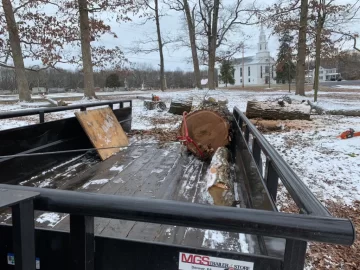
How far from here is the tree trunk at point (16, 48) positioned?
1269 cm

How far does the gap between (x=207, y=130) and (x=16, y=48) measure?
13.3 metres

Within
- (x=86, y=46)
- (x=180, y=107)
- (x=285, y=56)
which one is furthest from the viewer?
(x=285, y=56)

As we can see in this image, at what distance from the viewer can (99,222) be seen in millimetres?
2150

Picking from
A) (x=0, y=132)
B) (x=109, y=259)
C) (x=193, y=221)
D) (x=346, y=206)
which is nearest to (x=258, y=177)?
(x=109, y=259)

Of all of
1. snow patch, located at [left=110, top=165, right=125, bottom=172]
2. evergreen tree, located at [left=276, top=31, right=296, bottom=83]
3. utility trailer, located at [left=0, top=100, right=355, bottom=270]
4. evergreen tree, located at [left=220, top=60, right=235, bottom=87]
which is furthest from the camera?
evergreen tree, located at [left=220, top=60, right=235, bottom=87]

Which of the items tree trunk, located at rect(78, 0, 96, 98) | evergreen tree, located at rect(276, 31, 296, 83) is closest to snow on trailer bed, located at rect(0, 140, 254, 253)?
tree trunk, located at rect(78, 0, 96, 98)

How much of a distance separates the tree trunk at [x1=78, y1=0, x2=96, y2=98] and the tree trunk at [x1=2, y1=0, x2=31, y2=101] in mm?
2883

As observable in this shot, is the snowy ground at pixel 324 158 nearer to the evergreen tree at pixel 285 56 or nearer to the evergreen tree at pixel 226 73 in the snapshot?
the evergreen tree at pixel 285 56

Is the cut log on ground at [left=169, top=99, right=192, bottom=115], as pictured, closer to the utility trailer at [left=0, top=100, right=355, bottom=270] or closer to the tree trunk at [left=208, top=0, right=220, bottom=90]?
the utility trailer at [left=0, top=100, right=355, bottom=270]

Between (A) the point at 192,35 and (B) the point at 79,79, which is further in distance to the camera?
(B) the point at 79,79

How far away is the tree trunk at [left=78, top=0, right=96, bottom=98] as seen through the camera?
1393 centimetres

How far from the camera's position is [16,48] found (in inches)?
553

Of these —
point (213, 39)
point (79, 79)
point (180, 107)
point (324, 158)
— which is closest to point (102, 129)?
point (324, 158)

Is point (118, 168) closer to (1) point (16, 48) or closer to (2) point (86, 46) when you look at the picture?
(2) point (86, 46)
